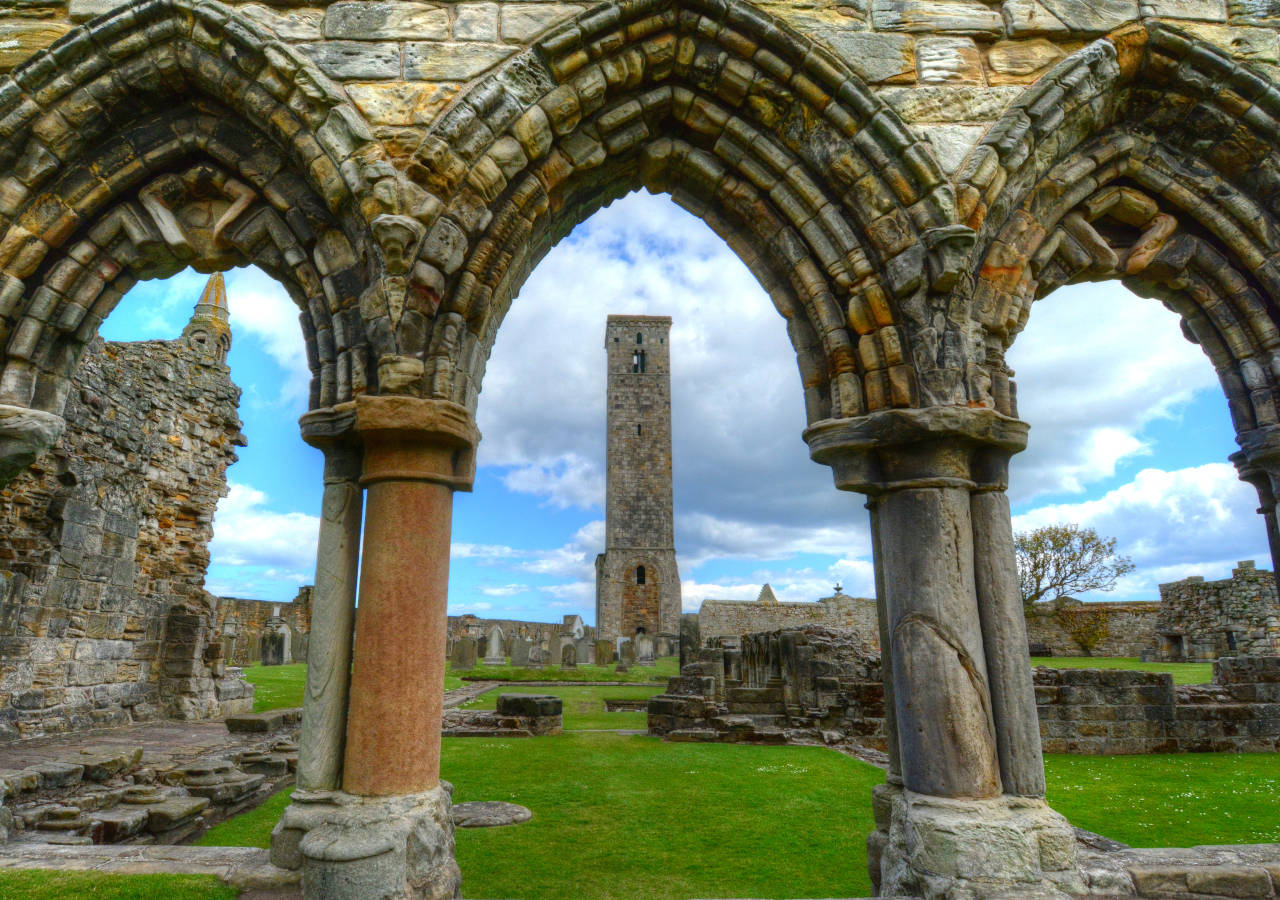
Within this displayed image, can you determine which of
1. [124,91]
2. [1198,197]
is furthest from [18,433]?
[1198,197]

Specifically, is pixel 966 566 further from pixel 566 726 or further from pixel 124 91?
pixel 566 726

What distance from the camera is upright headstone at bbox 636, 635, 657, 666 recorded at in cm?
2450

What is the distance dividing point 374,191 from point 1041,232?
370cm

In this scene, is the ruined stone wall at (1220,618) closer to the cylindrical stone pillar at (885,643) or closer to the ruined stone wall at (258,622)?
the cylindrical stone pillar at (885,643)

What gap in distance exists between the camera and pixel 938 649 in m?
3.55

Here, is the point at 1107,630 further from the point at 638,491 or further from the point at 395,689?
the point at 395,689

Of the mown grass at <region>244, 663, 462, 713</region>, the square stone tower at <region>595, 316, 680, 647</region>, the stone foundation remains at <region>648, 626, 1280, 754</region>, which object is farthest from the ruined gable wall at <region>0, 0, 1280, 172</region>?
the square stone tower at <region>595, 316, 680, 647</region>

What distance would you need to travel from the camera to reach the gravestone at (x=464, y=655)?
19.2 meters

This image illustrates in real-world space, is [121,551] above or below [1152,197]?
below

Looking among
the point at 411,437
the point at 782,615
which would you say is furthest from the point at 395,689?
the point at 782,615

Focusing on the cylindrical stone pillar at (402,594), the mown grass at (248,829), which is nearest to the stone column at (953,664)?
the cylindrical stone pillar at (402,594)

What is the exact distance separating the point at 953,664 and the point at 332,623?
2.95 m

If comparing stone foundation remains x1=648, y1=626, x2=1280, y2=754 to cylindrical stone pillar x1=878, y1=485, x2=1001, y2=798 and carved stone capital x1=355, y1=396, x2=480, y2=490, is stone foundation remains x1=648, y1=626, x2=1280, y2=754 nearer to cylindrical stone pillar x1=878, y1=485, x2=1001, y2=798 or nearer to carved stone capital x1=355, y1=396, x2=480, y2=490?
cylindrical stone pillar x1=878, y1=485, x2=1001, y2=798

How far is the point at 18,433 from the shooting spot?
13.3ft
